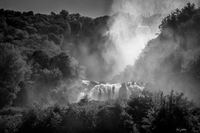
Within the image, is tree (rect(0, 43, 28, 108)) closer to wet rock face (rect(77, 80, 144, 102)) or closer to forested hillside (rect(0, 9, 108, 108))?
forested hillside (rect(0, 9, 108, 108))

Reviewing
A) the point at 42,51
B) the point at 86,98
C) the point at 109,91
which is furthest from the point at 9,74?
the point at 109,91

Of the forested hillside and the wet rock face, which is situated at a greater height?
the forested hillside

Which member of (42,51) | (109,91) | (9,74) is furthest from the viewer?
(42,51)

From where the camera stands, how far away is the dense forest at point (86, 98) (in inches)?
724

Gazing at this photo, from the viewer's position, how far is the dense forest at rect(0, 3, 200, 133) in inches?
724

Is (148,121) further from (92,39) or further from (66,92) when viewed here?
(92,39)

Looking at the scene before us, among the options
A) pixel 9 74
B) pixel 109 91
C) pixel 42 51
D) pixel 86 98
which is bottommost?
pixel 86 98

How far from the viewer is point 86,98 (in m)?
25.3

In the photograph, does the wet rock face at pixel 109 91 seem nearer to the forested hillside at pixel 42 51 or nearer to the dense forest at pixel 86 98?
the dense forest at pixel 86 98

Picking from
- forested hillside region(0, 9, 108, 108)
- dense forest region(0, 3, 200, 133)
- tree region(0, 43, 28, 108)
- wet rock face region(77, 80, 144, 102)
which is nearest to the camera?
dense forest region(0, 3, 200, 133)

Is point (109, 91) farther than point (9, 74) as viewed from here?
Yes

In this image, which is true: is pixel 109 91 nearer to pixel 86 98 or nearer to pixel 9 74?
pixel 86 98

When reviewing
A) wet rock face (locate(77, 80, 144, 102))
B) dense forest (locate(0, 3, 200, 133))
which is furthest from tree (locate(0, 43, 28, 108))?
wet rock face (locate(77, 80, 144, 102))

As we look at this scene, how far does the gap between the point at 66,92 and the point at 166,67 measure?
15.4 m
